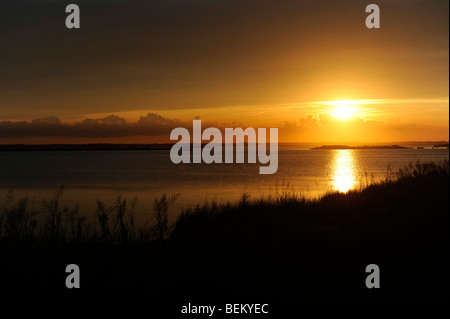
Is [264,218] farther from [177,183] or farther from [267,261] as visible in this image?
[177,183]

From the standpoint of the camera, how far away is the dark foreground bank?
711 cm

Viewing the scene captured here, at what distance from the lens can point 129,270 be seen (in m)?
7.65

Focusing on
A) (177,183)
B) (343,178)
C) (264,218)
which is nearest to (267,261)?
(264,218)

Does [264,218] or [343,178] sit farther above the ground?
[343,178]

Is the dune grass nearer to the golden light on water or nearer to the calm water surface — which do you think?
the calm water surface

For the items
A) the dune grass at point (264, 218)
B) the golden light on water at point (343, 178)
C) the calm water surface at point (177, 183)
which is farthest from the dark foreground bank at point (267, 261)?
the golden light on water at point (343, 178)

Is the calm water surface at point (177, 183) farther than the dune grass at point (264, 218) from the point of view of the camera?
Yes

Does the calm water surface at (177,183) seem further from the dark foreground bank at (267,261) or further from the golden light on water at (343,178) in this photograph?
the dark foreground bank at (267,261)

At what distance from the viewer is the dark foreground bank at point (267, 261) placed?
23.3 ft

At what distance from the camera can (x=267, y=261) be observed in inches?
331
